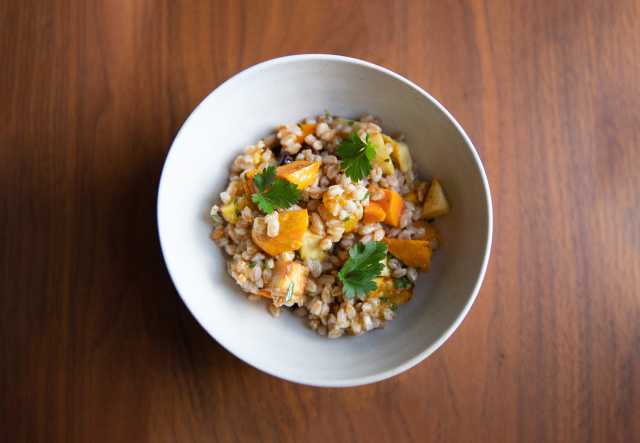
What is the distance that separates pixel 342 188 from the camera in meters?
1.11

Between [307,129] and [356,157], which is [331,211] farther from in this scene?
[307,129]

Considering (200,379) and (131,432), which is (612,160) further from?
(131,432)

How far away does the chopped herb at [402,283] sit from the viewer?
3.91 feet

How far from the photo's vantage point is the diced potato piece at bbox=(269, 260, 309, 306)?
108 centimetres

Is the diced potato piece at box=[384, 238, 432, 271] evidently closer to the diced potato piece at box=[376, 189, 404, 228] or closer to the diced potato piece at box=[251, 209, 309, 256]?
the diced potato piece at box=[376, 189, 404, 228]

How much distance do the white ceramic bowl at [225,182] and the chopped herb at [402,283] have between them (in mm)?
37

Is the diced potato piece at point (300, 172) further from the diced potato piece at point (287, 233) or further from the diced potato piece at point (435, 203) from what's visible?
the diced potato piece at point (435, 203)

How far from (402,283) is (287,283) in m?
0.27

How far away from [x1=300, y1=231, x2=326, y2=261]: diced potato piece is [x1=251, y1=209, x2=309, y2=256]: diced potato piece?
0.03 m

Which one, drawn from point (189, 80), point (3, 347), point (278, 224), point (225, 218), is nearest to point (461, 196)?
point (278, 224)

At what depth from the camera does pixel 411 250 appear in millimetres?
1169

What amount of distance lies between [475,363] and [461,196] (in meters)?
0.43

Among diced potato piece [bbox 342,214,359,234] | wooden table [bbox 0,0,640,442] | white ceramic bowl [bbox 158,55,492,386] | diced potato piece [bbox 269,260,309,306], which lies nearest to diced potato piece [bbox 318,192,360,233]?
diced potato piece [bbox 342,214,359,234]

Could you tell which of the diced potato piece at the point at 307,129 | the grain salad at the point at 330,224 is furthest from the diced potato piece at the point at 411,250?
the diced potato piece at the point at 307,129
